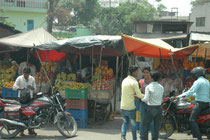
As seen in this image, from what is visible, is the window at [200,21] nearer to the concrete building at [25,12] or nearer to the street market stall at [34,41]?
the concrete building at [25,12]

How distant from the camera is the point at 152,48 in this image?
351 inches

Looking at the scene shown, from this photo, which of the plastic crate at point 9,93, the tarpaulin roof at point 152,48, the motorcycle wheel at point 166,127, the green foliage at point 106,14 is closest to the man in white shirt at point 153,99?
the motorcycle wheel at point 166,127

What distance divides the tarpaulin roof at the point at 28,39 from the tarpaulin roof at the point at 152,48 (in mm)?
3180

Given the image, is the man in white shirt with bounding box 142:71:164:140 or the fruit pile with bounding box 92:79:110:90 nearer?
the man in white shirt with bounding box 142:71:164:140

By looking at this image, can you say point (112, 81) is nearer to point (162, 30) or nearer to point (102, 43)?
point (102, 43)

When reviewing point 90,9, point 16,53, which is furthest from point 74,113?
point 90,9

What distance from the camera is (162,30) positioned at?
19.2 meters

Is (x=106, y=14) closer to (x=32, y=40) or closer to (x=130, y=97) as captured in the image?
(x=32, y=40)

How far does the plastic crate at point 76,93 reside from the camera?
7.84 meters

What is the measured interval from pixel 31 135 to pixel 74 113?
54.3 inches

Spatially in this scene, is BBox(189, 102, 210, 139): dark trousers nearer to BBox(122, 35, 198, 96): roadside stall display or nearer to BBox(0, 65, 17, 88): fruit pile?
BBox(122, 35, 198, 96): roadside stall display

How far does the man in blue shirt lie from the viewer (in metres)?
5.95

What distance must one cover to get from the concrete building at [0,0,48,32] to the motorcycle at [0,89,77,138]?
22.2 m

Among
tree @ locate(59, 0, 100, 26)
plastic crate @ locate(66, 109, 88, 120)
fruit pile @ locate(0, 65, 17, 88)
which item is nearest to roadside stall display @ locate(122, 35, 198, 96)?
plastic crate @ locate(66, 109, 88, 120)
